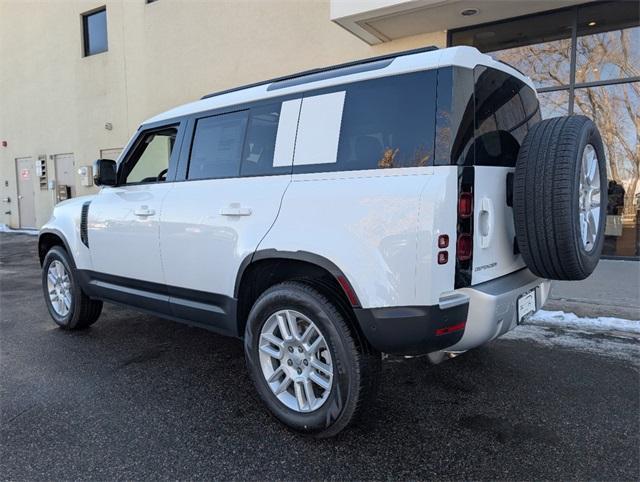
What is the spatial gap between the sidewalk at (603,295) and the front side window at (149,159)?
4.12 m

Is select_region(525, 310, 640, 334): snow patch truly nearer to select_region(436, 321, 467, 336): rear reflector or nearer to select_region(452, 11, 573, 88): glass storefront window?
select_region(436, 321, 467, 336): rear reflector

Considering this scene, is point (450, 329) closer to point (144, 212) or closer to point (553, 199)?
point (553, 199)

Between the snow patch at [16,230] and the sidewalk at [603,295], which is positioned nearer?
the sidewalk at [603,295]

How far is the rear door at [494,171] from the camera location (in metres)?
2.46

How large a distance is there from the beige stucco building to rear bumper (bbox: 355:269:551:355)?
5.37 metres

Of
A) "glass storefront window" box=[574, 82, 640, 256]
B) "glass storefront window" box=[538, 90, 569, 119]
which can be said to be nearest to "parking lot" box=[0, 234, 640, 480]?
"glass storefront window" box=[574, 82, 640, 256]

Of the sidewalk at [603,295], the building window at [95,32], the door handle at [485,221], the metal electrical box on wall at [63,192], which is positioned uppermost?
the building window at [95,32]

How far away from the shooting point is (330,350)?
250 cm

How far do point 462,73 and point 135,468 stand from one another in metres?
2.56

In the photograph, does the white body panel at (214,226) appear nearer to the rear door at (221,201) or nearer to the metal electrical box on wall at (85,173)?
the rear door at (221,201)

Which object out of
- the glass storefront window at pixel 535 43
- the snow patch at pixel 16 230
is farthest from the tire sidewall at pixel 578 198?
the snow patch at pixel 16 230

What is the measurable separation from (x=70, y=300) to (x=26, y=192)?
546 inches

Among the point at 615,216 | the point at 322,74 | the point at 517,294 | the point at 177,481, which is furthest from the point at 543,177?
the point at 615,216

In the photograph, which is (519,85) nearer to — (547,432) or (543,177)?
(543,177)
